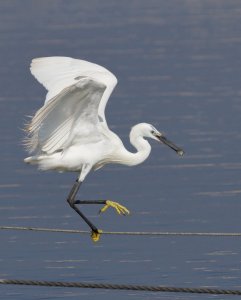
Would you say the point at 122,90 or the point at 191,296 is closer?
the point at 191,296

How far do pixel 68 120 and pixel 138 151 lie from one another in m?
0.92

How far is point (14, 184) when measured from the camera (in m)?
19.3

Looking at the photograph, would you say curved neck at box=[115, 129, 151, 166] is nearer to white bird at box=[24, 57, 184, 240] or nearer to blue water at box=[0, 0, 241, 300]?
white bird at box=[24, 57, 184, 240]

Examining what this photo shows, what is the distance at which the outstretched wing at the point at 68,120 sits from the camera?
12.3 meters

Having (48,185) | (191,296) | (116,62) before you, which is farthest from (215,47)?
(191,296)

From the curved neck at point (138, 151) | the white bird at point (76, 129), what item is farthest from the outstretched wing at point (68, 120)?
the curved neck at point (138, 151)

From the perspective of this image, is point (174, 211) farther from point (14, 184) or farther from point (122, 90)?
point (122, 90)

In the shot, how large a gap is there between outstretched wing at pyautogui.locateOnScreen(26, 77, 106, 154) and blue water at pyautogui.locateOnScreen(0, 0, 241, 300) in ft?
6.97

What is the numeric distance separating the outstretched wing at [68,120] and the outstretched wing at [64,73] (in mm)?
344

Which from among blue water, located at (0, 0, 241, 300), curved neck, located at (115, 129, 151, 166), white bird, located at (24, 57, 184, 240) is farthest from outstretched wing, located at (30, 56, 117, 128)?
blue water, located at (0, 0, 241, 300)

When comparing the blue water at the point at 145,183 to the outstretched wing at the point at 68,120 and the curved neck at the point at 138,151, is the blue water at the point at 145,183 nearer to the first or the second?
the curved neck at the point at 138,151

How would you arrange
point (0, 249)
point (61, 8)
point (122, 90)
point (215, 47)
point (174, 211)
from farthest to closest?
point (61, 8)
point (215, 47)
point (122, 90)
point (174, 211)
point (0, 249)

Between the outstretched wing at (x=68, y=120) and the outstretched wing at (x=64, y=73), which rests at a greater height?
the outstretched wing at (x=64, y=73)

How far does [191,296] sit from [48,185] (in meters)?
5.08
